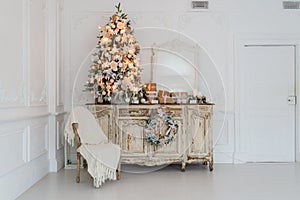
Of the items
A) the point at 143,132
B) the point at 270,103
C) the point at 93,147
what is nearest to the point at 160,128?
the point at 143,132

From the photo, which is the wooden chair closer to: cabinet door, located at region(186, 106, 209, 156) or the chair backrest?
the chair backrest

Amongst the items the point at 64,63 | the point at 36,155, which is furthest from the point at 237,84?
the point at 36,155

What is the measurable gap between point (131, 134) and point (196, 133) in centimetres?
93

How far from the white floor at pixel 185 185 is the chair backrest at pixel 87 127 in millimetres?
521

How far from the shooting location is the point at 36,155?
4.21 meters

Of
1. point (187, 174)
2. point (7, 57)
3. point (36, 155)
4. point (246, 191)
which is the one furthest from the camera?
point (187, 174)

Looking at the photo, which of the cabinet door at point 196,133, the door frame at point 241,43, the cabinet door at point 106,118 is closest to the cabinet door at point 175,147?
the cabinet door at point 196,133

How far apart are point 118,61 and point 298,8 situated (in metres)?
3.08

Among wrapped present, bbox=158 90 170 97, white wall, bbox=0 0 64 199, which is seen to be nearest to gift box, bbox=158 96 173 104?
wrapped present, bbox=158 90 170 97

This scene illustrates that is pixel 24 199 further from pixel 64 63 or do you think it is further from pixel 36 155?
pixel 64 63

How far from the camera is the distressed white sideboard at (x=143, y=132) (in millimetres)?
4684

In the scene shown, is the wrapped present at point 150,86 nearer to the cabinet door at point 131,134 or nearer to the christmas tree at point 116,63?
the christmas tree at point 116,63

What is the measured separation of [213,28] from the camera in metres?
5.39

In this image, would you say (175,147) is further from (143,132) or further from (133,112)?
(133,112)
